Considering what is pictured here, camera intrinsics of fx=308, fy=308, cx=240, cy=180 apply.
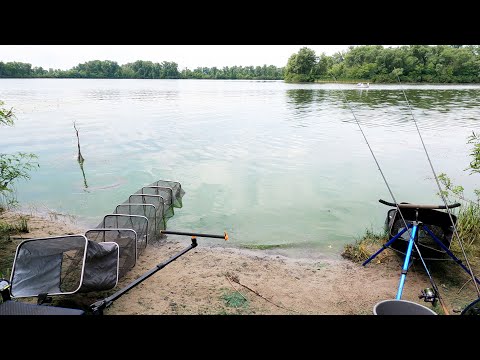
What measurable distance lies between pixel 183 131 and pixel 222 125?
3637mm

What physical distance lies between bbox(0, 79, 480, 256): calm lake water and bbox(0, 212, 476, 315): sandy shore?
1.29m

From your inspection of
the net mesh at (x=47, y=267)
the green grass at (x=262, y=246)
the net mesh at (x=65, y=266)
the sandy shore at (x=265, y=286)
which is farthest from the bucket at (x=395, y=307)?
the green grass at (x=262, y=246)

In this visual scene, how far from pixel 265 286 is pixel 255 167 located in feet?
31.9

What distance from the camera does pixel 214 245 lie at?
7.11 metres

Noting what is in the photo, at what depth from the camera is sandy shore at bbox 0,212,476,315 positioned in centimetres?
432

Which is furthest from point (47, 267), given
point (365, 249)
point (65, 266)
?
point (365, 249)

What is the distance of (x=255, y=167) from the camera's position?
567 inches

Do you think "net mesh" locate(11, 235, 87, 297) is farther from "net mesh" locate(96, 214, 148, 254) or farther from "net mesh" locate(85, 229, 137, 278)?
"net mesh" locate(96, 214, 148, 254)

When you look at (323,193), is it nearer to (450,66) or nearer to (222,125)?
(222,125)

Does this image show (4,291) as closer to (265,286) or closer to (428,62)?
(265,286)

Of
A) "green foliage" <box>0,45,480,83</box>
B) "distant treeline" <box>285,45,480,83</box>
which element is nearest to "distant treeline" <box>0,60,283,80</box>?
"green foliage" <box>0,45,480,83</box>

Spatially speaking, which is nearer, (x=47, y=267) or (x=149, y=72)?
(x=47, y=267)

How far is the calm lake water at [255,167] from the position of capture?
29.1ft
